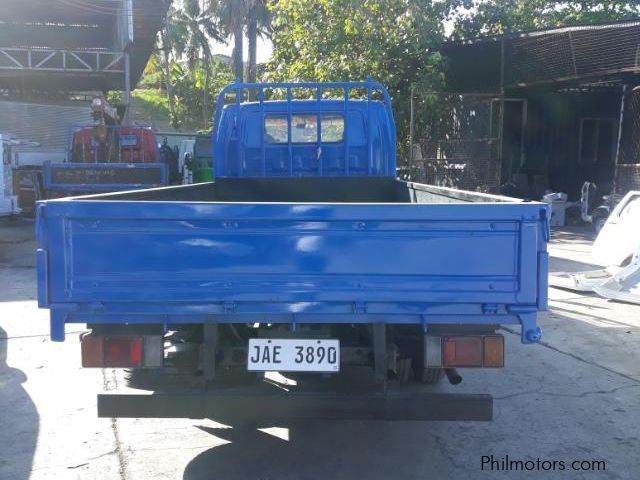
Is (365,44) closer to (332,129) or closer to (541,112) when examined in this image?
(541,112)

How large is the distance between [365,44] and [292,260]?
14.2 metres

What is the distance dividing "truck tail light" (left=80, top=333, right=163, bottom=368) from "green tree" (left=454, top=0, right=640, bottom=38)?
18.4 meters

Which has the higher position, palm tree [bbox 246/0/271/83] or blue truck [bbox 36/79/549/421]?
palm tree [bbox 246/0/271/83]

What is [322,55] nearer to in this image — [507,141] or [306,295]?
[507,141]

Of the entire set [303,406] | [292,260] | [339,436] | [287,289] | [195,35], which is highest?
[195,35]

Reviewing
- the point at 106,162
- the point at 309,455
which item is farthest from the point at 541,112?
the point at 309,455

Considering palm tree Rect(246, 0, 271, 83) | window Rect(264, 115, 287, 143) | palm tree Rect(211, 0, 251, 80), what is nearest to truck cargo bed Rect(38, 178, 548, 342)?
window Rect(264, 115, 287, 143)

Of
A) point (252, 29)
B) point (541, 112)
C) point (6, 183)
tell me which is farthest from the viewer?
point (252, 29)

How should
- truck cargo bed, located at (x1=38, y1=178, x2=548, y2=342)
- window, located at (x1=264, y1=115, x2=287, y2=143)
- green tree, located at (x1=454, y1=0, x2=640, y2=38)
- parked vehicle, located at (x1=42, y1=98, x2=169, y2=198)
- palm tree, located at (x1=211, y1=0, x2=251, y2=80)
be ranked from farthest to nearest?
1. palm tree, located at (x1=211, y1=0, x2=251, y2=80)
2. green tree, located at (x1=454, y1=0, x2=640, y2=38)
3. parked vehicle, located at (x1=42, y1=98, x2=169, y2=198)
4. window, located at (x1=264, y1=115, x2=287, y2=143)
5. truck cargo bed, located at (x1=38, y1=178, x2=548, y2=342)

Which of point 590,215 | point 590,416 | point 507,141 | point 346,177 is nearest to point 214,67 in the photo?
point 507,141

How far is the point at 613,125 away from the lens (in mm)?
19938

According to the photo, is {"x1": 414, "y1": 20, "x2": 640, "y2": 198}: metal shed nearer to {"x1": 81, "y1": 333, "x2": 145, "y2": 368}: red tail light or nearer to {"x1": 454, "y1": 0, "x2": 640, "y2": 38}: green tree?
{"x1": 454, "y1": 0, "x2": 640, "y2": 38}: green tree

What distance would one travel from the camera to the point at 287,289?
11.1ft

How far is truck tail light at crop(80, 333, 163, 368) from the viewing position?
3.59 meters
